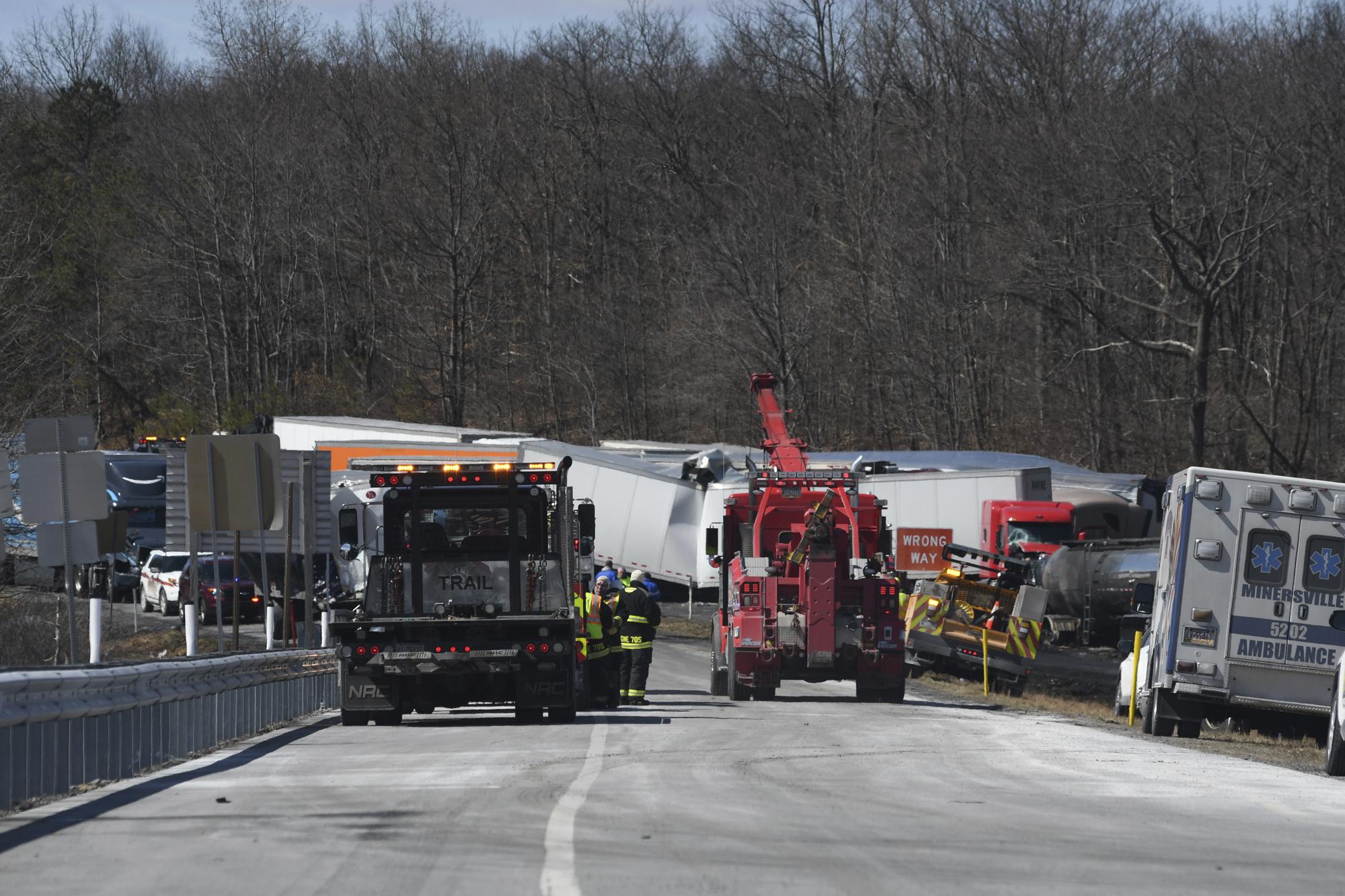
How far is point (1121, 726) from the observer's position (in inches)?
795

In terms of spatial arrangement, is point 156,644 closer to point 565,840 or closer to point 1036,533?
point 1036,533

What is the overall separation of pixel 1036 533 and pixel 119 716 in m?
30.7

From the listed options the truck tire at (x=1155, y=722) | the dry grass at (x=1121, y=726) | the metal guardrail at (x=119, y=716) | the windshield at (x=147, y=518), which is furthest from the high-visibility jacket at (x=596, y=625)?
the windshield at (x=147, y=518)

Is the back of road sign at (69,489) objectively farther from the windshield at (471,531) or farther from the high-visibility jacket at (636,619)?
the high-visibility jacket at (636,619)

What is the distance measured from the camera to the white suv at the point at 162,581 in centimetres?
4300

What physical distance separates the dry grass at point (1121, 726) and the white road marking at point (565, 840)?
22.0 ft

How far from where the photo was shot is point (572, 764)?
487 inches

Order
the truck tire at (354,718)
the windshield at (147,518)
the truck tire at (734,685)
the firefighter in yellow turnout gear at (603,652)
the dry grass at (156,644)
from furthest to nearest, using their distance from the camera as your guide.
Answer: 1. the windshield at (147,518)
2. the dry grass at (156,644)
3. the truck tire at (734,685)
4. the firefighter in yellow turnout gear at (603,652)
5. the truck tire at (354,718)

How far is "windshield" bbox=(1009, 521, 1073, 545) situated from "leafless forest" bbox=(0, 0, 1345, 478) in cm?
1116

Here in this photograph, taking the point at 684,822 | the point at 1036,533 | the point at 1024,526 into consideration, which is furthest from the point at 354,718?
the point at 1036,533

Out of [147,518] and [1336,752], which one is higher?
[147,518]

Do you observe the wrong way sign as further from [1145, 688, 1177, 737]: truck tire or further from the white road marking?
the white road marking

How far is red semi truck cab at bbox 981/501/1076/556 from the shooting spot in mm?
39625

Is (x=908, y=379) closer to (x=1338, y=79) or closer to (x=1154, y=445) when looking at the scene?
(x=1154, y=445)
